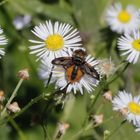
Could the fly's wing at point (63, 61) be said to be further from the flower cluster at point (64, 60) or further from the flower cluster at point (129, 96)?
the flower cluster at point (129, 96)

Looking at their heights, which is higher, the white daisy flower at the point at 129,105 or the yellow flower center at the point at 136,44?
the yellow flower center at the point at 136,44

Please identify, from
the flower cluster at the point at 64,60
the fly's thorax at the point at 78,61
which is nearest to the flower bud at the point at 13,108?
the flower cluster at the point at 64,60

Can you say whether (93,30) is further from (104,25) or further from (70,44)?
(70,44)

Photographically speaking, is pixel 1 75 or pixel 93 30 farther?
pixel 93 30

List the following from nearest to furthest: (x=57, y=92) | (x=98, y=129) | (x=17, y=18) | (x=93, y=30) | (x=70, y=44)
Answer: (x=57, y=92) → (x=70, y=44) → (x=98, y=129) → (x=17, y=18) → (x=93, y=30)

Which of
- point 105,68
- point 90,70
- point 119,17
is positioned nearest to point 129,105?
point 105,68

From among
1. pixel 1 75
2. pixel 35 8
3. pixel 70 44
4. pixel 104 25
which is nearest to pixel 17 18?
pixel 35 8
